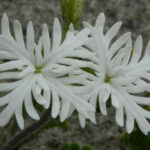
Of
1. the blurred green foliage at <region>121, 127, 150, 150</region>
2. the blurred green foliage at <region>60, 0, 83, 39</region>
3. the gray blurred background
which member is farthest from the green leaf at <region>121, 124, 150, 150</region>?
the blurred green foliage at <region>60, 0, 83, 39</region>

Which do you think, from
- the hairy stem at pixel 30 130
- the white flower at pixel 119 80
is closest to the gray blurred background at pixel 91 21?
the hairy stem at pixel 30 130

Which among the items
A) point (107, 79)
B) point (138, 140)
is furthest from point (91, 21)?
point (107, 79)

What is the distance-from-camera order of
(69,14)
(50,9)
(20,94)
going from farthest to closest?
1. (50,9)
2. (69,14)
3. (20,94)

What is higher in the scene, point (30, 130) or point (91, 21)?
point (91, 21)

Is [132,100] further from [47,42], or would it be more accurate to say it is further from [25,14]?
[25,14]

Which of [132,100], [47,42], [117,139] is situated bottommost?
[117,139]

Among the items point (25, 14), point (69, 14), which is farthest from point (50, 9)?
point (69, 14)

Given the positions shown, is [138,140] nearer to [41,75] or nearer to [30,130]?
[30,130]
